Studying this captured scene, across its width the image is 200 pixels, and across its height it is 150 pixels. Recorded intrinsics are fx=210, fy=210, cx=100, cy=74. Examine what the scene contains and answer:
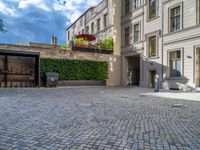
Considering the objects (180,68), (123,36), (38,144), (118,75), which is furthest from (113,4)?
(38,144)

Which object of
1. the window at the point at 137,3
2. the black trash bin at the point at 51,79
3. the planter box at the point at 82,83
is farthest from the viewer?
the window at the point at 137,3

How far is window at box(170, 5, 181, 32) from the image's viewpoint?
52.8ft

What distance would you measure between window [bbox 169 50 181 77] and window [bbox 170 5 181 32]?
1.88 meters

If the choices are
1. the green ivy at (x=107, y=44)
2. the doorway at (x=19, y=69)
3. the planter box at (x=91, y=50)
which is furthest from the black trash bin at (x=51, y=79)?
the green ivy at (x=107, y=44)

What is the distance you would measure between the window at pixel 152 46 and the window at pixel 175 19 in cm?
213

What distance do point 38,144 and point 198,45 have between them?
538 inches

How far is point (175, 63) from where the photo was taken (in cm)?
1633

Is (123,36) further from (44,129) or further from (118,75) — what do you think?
(44,129)

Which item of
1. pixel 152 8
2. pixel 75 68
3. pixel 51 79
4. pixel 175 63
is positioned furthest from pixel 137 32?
pixel 51 79

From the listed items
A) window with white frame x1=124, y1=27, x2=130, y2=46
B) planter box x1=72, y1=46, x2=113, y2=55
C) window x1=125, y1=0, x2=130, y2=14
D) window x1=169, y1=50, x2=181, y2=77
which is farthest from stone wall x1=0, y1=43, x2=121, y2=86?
window x1=169, y1=50, x2=181, y2=77

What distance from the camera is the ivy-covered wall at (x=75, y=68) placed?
709 inches

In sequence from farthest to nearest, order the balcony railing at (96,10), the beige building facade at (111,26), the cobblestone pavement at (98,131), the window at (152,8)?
the balcony railing at (96,10) → the beige building facade at (111,26) → the window at (152,8) → the cobblestone pavement at (98,131)

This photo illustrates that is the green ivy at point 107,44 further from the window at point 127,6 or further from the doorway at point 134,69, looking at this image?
→ the window at point 127,6

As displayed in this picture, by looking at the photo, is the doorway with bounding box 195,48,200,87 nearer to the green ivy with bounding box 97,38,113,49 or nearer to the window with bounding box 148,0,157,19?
the window with bounding box 148,0,157,19
